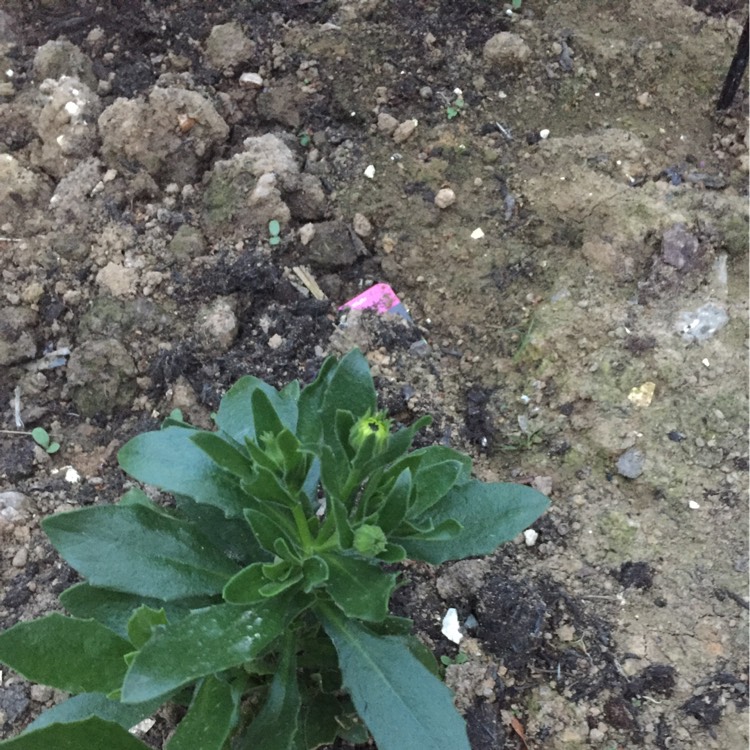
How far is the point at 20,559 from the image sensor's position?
90.7 inches

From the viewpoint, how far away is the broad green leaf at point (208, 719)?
5.37ft

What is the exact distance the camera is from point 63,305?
2799mm

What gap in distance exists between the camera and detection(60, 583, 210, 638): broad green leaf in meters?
1.85

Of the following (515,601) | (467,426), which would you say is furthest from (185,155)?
(515,601)

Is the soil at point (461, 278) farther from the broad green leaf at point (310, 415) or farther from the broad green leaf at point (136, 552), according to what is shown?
the broad green leaf at point (310, 415)

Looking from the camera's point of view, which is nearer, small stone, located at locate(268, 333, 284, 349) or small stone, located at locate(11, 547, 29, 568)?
small stone, located at locate(11, 547, 29, 568)

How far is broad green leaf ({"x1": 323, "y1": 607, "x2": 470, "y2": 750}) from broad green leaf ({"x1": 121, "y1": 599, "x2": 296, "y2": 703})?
0.19m

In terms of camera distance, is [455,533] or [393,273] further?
[393,273]

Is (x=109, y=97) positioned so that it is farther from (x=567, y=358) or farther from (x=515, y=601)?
(x=515, y=601)

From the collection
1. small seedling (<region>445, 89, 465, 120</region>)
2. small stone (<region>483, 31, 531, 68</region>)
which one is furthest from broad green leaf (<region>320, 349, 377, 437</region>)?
small stone (<region>483, 31, 531, 68</region>)

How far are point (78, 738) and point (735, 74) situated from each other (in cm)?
325

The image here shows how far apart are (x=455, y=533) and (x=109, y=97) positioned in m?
2.55

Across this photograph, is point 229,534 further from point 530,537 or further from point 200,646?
point 530,537

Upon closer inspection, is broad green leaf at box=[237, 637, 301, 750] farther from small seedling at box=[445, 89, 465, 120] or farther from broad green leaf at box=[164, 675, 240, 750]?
small seedling at box=[445, 89, 465, 120]
